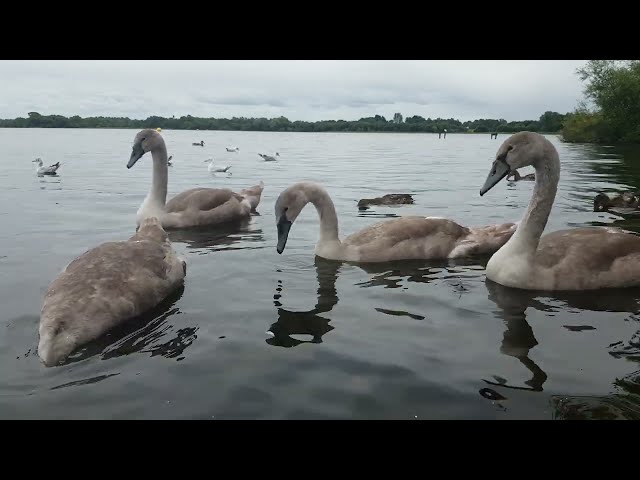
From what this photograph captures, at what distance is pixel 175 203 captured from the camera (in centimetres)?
1401

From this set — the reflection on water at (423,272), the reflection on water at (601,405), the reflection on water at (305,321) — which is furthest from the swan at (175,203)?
the reflection on water at (601,405)

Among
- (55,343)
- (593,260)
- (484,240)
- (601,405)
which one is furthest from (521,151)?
(55,343)

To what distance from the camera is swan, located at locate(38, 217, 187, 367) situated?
5895 millimetres

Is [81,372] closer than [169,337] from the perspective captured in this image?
Yes

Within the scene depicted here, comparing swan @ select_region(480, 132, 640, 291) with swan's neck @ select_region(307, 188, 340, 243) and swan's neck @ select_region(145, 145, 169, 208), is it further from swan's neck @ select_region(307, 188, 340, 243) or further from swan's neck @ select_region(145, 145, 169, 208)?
swan's neck @ select_region(145, 145, 169, 208)

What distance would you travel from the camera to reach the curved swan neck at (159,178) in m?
13.7

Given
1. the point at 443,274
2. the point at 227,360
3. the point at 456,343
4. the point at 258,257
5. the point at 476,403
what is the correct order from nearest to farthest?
the point at 476,403 < the point at 227,360 < the point at 456,343 < the point at 443,274 < the point at 258,257

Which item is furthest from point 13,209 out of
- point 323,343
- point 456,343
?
point 456,343

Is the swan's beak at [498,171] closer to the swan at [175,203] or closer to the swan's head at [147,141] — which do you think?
the swan at [175,203]

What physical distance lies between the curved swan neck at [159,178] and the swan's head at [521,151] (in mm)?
8001
